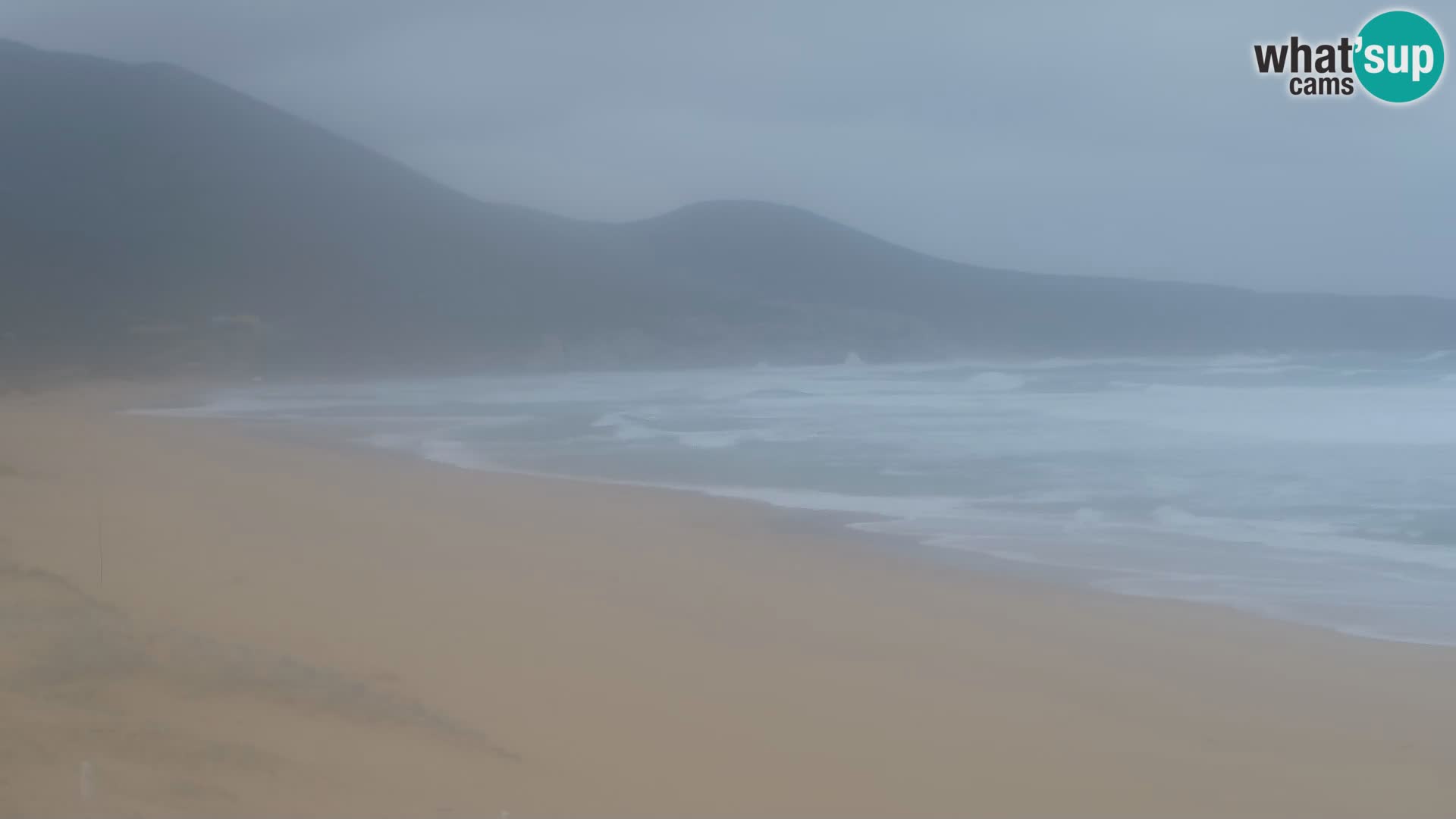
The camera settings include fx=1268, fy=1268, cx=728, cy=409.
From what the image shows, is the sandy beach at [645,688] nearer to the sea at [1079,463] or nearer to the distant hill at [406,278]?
the sea at [1079,463]

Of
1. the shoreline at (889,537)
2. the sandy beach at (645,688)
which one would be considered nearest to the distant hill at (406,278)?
the shoreline at (889,537)

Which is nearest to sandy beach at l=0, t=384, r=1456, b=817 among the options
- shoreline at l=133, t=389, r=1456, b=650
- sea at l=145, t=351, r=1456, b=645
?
shoreline at l=133, t=389, r=1456, b=650

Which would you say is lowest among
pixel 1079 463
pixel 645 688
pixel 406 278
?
pixel 645 688

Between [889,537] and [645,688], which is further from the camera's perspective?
[889,537]

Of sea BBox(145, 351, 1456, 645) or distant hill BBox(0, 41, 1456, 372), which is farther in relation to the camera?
distant hill BBox(0, 41, 1456, 372)

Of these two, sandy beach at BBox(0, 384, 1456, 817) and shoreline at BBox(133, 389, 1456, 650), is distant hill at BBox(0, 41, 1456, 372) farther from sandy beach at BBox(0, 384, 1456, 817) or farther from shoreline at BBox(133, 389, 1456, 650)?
sandy beach at BBox(0, 384, 1456, 817)

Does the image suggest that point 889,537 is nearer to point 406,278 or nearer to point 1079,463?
point 1079,463

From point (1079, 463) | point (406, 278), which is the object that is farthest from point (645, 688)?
point (406, 278)
